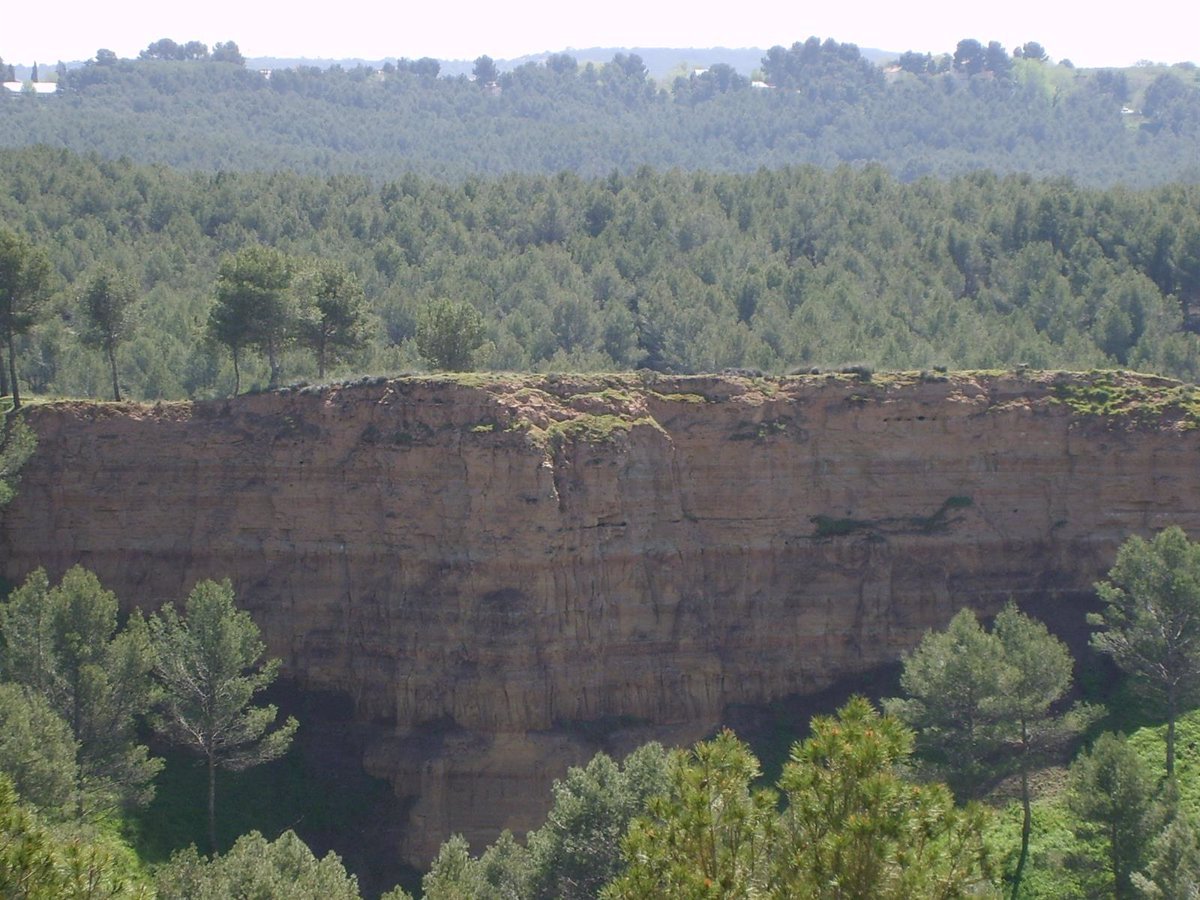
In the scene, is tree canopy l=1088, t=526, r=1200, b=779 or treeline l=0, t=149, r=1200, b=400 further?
treeline l=0, t=149, r=1200, b=400

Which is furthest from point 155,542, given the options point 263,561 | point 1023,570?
point 1023,570

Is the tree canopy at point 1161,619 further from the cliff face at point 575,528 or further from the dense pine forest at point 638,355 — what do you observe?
the cliff face at point 575,528

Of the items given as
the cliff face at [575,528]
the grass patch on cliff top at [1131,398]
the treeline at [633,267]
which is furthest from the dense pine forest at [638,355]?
the grass patch on cliff top at [1131,398]

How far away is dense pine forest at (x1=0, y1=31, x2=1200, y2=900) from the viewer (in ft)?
76.0

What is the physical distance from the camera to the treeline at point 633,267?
64.9 meters

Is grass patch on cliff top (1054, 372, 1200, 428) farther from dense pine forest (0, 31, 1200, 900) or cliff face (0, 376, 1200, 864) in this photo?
dense pine forest (0, 31, 1200, 900)

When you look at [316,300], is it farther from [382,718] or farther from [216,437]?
[382,718]

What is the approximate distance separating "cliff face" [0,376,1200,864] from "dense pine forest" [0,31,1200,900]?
268 centimetres

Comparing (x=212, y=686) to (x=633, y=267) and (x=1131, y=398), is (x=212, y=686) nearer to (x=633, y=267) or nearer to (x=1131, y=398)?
(x=1131, y=398)

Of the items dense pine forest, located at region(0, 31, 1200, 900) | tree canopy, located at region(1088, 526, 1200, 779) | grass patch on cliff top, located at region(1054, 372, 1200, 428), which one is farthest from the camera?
grass patch on cliff top, located at region(1054, 372, 1200, 428)

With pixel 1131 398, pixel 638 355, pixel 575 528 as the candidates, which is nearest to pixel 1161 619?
pixel 1131 398

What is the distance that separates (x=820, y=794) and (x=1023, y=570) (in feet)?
108

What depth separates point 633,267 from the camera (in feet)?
270

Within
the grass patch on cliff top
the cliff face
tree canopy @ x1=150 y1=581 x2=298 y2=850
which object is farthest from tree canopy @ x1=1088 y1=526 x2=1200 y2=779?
tree canopy @ x1=150 y1=581 x2=298 y2=850
